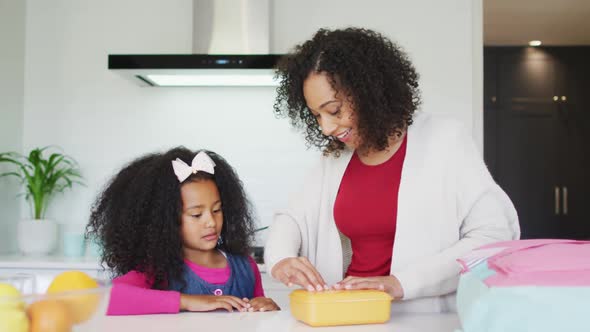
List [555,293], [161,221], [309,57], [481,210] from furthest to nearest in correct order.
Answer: [161,221] → [309,57] → [481,210] → [555,293]

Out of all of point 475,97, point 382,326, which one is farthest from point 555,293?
point 475,97

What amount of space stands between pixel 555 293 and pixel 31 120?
3.07 m

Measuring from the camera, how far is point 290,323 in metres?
1.21

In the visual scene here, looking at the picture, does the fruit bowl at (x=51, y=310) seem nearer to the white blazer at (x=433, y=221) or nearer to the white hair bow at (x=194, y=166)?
the white blazer at (x=433, y=221)

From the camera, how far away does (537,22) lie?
4.83 metres

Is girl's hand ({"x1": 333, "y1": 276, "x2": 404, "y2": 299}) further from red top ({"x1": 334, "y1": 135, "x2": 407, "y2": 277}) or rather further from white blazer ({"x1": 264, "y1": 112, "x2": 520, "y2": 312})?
red top ({"x1": 334, "y1": 135, "x2": 407, "y2": 277})

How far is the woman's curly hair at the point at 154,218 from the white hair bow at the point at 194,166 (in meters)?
0.02

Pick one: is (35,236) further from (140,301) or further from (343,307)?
(343,307)

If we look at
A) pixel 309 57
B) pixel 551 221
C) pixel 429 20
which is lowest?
pixel 551 221

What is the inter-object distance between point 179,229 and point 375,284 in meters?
0.62

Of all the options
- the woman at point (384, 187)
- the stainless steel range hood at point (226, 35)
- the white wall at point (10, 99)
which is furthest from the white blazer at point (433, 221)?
the white wall at point (10, 99)

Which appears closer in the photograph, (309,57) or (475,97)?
(309,57)

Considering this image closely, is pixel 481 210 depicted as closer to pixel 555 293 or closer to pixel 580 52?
pixel 555 293

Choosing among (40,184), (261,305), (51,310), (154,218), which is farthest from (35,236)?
(51,310)
